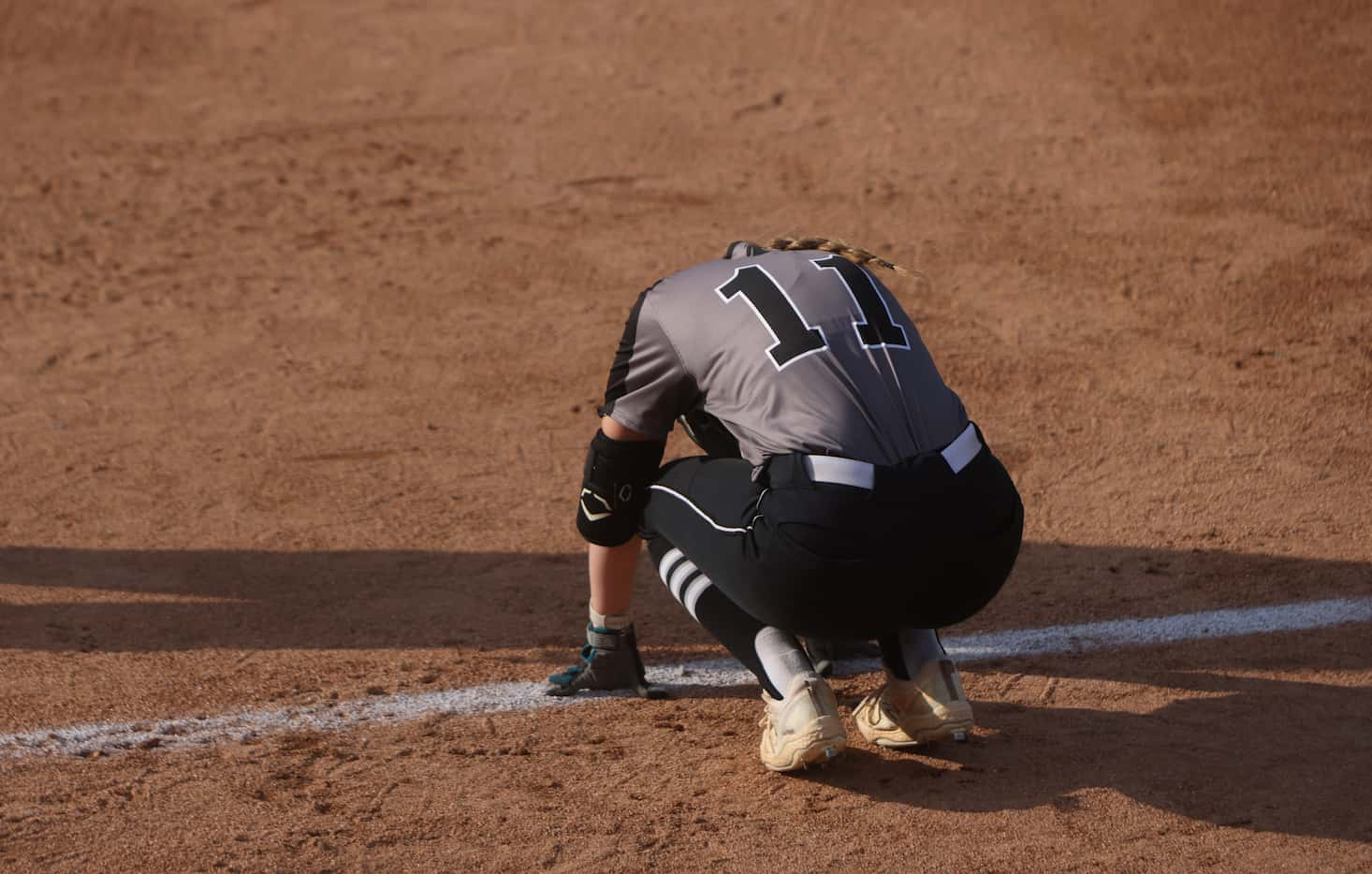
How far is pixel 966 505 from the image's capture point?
3307mm

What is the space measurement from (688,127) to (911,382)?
5307 mm

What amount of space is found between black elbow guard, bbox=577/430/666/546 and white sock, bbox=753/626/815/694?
0.48 metres

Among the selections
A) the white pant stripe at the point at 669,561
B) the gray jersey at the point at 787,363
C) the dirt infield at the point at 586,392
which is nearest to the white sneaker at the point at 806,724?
the dirt infield at the point at 586,392

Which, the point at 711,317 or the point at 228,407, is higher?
the point at 711,317

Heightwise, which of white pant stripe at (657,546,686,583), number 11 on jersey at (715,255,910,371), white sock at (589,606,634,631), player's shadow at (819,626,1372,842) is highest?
number 11 on jersey at (715,255,910,371)

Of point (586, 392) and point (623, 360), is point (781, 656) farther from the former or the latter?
point (586, 392)

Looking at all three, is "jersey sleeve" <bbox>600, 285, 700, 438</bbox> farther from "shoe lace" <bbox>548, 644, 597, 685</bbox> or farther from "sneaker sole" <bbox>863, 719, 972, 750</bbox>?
"sneaker sole" <bbox>863, 719, 972, 750</bbox>

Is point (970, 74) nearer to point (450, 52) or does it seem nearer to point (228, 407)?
point (450, 52)

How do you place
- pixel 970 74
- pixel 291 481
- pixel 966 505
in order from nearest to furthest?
pixel 966 505 < pixel 291 481 < pixel 970 74

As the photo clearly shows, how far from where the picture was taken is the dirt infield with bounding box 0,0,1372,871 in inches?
139

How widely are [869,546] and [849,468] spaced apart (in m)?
0.18

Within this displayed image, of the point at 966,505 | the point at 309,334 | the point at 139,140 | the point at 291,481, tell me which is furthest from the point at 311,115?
the point at 966,505

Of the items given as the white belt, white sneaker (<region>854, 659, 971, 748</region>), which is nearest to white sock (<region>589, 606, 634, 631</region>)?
white sneaker (<region>854, 659, 971, 748</region>)

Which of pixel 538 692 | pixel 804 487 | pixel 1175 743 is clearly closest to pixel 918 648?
pixel 804 487
